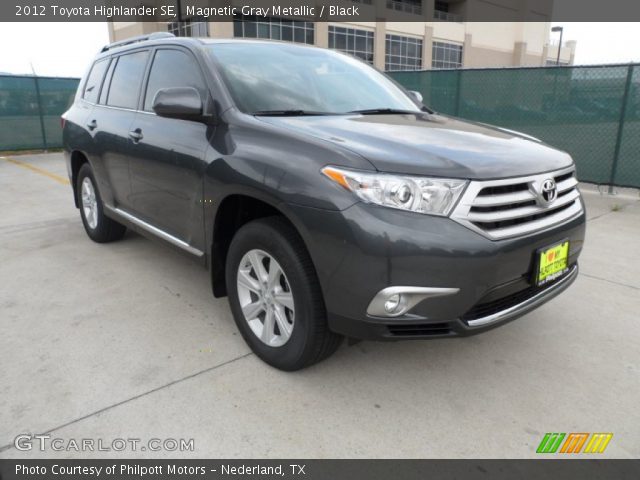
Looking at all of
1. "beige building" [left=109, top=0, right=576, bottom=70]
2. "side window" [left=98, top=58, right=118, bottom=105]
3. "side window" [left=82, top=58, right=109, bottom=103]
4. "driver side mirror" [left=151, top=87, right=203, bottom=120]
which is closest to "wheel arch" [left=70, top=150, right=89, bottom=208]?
"side window" [left=82, top=58, right=109, bottom=103]

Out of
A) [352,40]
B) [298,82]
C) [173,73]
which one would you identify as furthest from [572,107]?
[352,40]

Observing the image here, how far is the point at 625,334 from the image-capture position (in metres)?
3.25

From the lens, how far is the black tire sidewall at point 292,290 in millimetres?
2455

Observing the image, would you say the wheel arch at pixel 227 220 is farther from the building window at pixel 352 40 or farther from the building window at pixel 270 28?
the building window at pixel 352 40

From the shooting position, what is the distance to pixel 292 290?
99.0 inches

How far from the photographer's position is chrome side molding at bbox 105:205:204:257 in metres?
3.31

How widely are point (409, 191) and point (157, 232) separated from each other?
7.22 ft

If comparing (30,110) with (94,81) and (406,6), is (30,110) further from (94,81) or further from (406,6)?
(406,6)

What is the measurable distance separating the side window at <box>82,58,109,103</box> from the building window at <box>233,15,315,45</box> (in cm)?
2743

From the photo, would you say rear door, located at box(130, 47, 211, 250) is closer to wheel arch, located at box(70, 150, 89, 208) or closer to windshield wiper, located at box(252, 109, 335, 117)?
windshield wiper, located at box(252, 109, 335, 117)

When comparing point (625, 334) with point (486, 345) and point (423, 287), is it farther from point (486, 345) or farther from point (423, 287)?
point (423, 287)

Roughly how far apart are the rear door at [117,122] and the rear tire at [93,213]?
1.14 feet

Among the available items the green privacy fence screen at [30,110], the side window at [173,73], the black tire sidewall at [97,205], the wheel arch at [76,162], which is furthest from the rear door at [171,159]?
the green privacy fence screen at [30,110]
